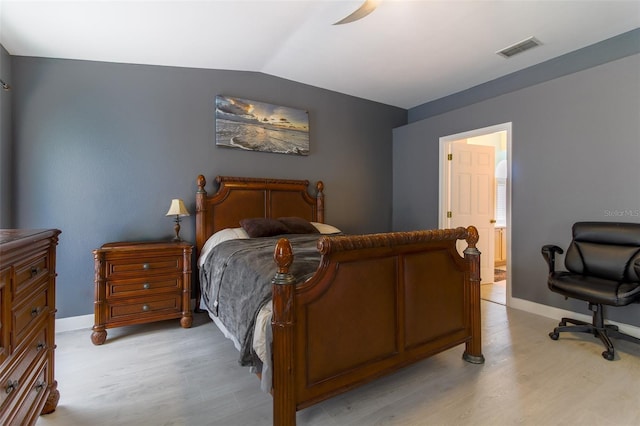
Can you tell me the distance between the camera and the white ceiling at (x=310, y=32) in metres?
2.30

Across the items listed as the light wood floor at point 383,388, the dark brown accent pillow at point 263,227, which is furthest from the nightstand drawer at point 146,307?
the dark brown accent pillow at point 263,227

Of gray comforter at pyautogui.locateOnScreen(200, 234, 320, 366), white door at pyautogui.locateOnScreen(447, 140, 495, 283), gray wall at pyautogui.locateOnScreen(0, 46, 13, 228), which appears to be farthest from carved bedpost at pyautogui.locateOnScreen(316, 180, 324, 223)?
gray wall at pyautogui.locateOnScreen(0, 46, 13, 228)

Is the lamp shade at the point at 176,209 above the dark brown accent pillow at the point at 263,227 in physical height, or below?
above

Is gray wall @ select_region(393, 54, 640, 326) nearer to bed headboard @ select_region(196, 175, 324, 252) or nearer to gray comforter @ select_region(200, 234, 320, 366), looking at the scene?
bed headboard @ select_region(196, 175, 324, 252)

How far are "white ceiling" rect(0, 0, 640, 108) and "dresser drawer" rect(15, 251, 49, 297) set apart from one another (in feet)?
6.16

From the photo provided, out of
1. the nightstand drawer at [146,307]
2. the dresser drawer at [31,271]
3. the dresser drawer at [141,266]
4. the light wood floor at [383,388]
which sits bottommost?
the light wood floor at [383,388]

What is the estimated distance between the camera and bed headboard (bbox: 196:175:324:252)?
3289mm

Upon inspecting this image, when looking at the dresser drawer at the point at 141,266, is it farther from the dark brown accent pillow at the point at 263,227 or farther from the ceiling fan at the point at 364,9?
the ceiling fan at the point at 364,9

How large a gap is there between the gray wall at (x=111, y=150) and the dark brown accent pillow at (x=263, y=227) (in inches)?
26.8

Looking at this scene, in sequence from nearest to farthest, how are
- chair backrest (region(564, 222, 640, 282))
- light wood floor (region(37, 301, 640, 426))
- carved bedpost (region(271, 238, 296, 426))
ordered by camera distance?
carved bedpost (region(271, 238, 296, 426)) < light wood floor (region(37, 301, 640, 426)) < chair backrest (region(564, 222, 640, 282))

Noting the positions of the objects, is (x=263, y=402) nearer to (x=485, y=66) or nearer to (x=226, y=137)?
(x=226, y=137)

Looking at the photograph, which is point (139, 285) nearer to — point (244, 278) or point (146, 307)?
point (146, 307)

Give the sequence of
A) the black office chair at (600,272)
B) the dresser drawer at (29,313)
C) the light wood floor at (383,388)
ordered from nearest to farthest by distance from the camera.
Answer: the dresser drawer at (29,313) < the light wood floor at (383,388) < the black office chair at (600,272)

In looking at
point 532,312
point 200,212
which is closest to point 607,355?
point 532,312
